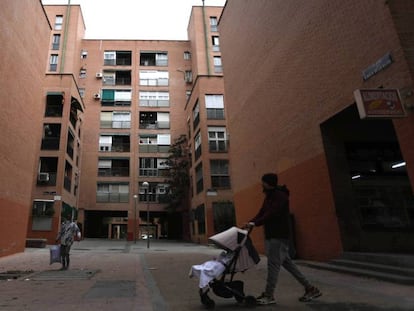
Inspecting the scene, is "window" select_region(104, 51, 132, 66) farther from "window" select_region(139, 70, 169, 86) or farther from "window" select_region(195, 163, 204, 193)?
"window" select_region(195, 163, 204, 193)

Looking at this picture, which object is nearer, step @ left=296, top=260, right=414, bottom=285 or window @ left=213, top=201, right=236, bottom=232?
step @ left=296, top=260, right=414, bottom=285

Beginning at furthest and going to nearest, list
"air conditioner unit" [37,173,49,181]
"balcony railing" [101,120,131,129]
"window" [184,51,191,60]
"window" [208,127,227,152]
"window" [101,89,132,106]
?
"window" [184,51,191,60] < "window" [101,89,132,106] < "balcony railing" [101,120,131,129] < "window" [208,127,227,152] < "air conditioner unit" [37,173,49,181]

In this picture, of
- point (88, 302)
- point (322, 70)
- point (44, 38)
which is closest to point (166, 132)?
point (44, 38)

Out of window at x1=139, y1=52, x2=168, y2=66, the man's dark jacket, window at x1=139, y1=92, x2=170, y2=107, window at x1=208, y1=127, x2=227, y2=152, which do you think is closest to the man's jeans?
the man's dark jacket

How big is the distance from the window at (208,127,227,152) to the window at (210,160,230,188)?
3.59 feet

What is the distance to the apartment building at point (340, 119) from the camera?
7.09m

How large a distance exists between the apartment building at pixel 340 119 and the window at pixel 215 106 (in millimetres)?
15191

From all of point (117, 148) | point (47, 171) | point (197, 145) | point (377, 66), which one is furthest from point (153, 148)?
point (377, 66)

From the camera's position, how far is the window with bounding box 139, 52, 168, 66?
42938 millimetres

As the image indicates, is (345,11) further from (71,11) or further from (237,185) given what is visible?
(71,11)

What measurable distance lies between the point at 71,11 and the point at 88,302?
41629 mm

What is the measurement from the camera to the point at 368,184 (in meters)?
10.4

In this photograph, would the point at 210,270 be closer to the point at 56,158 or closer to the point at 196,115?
the point at 196,115

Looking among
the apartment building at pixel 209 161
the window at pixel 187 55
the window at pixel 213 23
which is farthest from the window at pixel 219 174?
the window at pixel 187 55
